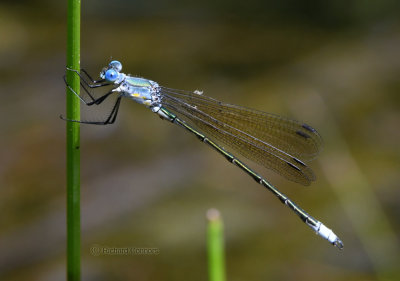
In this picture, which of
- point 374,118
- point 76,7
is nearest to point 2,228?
point 76,7

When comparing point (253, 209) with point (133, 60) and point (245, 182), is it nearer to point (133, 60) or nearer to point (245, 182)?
point (245, 182)

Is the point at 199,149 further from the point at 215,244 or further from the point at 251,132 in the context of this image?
the point at 215,244
